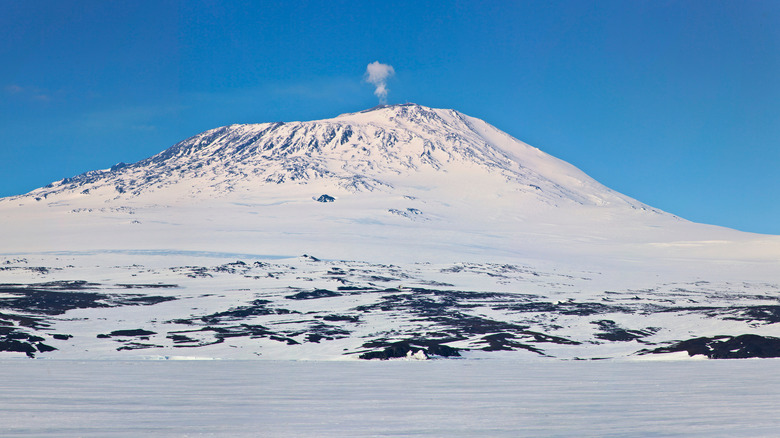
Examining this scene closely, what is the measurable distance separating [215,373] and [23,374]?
8996 mm

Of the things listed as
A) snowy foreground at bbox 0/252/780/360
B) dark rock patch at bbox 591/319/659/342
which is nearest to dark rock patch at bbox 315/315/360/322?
snowy foreground at bbox 0/252/780/360

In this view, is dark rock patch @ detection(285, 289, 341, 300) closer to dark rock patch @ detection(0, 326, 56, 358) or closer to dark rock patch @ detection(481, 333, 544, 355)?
dark rock patch @ detection(481, 333, 544, 355)

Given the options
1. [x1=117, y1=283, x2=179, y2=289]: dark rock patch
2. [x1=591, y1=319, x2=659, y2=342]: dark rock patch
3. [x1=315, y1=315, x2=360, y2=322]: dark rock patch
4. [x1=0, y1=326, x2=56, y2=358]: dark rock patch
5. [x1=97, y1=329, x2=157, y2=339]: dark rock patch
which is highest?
[x1=117, y1=283, x2=179, y2=289]: dark rock patch

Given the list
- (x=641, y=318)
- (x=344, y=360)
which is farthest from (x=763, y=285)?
(x=344, y=360)

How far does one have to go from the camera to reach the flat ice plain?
18.9m

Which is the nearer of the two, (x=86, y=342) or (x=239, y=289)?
(x=86, y=342)

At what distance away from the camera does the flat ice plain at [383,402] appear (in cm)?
1892

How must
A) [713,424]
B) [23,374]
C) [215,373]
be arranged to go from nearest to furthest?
[713,424] → [23,374] → [215,373]

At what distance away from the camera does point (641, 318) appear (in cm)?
8512

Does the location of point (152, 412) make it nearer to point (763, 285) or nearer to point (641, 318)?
point (641, 318)

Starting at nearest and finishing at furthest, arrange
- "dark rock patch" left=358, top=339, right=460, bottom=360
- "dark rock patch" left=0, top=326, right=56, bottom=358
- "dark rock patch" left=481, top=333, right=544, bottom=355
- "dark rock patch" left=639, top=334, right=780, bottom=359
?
"dark rock patch" left=639, top=334, right=780, bottom=359, "dark rock patch" left=358, top=339, right=460, bottom=360, "dark rock patch" left=0, top=326, right=56, bottom=358, "dark rock patch" left=481, top=333, right=544, bottom=355

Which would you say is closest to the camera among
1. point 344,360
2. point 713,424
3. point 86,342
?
point 713,424

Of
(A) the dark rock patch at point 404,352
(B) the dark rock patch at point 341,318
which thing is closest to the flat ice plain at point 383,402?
(A) the dark rock patch at point 404,352

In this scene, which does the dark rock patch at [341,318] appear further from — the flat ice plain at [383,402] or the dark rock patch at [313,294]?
the flat ice plain at [383,402]
